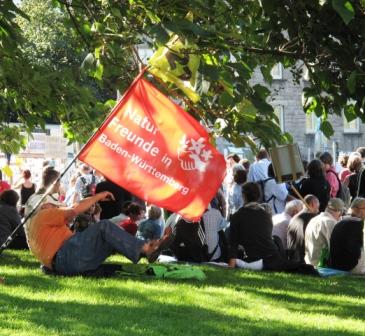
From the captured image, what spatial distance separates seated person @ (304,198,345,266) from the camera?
14.3 metres

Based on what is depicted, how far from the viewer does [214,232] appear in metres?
14.6

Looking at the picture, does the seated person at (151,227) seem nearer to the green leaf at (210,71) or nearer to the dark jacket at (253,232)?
the dark jacket at (253,232)

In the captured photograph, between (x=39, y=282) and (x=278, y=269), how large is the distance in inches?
158

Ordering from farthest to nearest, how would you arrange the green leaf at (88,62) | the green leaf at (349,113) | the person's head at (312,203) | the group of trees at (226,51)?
1. the person's head at (312,203)
2. the green leaf at (349,113)
3. the green leaf at (88,62)
4. the group of trees at (226,51)

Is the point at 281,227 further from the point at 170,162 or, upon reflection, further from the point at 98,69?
A: the point at 170,162

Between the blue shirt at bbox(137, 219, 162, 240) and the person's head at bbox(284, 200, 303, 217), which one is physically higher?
the person's head at bbox(284, 200, 303, 217)

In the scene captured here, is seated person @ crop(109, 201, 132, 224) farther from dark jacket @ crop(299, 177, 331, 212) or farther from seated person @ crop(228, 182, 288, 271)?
dark jacket @ crop(299, 177, 331, 212)

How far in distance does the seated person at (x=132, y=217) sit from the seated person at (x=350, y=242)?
3.00 metres

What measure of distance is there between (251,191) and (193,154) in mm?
5791

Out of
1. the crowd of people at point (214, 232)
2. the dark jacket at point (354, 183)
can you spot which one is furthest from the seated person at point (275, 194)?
the dark jacket at point (354, 183)

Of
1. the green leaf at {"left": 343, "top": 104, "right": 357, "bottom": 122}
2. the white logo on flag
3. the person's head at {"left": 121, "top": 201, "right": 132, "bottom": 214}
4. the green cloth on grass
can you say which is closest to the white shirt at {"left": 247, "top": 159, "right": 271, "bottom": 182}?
the person's head at {"left": 121, "top": 201, "right": 132, "bottom": 214}

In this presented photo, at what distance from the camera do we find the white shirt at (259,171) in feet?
58.9

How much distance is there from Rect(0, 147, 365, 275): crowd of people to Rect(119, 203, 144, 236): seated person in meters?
0.01

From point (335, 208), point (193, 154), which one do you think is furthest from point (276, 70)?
point (193, 154)
